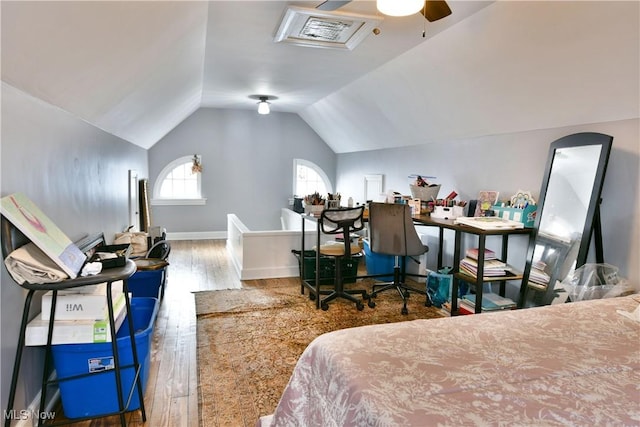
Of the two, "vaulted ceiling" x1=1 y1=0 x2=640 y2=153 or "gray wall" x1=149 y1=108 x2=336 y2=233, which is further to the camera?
"gray wall" x1=149 y1=108 x2=336 y2=233

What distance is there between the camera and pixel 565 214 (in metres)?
2.90

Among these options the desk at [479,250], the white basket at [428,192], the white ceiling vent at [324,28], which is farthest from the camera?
the white basket at [428,192]

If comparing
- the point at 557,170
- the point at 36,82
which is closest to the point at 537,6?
the point at 557,170

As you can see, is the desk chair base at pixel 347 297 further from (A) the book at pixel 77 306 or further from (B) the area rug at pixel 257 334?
(A) the book at pixel 77 306

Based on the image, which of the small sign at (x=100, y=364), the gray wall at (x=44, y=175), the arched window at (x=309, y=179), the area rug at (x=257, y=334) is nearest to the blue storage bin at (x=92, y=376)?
the small sign at (x=100, y=364)

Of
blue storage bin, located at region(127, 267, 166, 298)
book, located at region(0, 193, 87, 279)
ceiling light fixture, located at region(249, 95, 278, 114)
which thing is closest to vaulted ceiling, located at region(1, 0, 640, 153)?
book, located at region(0, 193, 87, 279)

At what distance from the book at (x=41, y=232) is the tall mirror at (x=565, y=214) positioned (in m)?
2.99

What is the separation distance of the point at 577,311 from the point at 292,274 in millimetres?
3574

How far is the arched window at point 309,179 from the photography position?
329 inches

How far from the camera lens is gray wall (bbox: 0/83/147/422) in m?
1.76

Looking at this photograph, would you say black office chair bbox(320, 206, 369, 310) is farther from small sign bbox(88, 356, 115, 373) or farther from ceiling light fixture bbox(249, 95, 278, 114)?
ceiling light fixture bbox(249, 95, 278, 114)

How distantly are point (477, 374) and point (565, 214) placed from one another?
208cm

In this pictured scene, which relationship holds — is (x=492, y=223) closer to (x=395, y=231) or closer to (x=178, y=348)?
(x=395, y=231)

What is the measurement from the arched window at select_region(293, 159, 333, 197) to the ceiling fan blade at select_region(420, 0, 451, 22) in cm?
602
